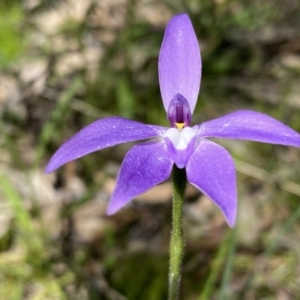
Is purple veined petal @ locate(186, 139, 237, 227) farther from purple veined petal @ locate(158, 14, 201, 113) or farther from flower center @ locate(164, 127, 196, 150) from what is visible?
purple veined petal @ locate(158, 14, 201, 113)

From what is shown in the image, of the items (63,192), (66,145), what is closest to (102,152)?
(63,192)

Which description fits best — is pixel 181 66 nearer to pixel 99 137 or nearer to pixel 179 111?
pixel 179 111

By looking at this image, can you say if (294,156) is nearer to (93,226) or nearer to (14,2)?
(93,226)

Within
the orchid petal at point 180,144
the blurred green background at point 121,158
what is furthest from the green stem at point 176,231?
the blurred green background at point 121,158

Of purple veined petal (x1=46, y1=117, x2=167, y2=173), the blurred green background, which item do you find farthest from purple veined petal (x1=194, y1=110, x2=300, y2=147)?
the blurred green background

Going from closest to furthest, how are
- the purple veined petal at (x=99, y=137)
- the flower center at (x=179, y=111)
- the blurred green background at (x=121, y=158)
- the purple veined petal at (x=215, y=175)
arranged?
the purple veined petal at (x=215, y=175) → the purple veined petal at (x=99, y=137) → the flower center at (x=179, y=111) → the blurred green background at (x=121, y=158)

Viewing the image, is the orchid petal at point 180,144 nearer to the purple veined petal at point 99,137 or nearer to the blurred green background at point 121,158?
the purple veined petal at point 99,137
